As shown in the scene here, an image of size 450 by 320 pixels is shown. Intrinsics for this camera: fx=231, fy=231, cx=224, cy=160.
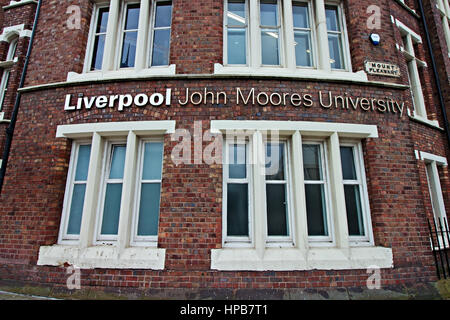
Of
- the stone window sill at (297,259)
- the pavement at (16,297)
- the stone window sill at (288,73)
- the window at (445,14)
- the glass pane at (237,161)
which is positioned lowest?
the pavement at (16,297)

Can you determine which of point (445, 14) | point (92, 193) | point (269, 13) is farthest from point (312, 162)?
point (445, 14)

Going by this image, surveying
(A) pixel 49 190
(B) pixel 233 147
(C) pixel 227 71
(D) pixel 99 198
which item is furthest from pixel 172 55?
(A) pixel 49 190

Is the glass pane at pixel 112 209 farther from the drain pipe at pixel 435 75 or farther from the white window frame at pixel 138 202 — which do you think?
Answer: the drain pipe at pixel 435 75

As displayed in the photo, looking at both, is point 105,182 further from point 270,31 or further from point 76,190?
point 270,31

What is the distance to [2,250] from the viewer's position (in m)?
4.54

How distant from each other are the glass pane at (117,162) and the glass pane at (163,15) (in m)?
3.13

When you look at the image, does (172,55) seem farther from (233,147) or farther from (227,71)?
(233,147)

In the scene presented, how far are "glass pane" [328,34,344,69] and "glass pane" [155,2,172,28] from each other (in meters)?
3.95

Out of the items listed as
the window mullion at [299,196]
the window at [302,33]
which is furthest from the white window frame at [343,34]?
the window mullion at [299,196]

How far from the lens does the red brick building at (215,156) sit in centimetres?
415

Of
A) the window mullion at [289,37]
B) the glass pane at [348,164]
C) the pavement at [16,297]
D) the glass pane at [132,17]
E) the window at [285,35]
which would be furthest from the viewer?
the glass pane at [132,17]

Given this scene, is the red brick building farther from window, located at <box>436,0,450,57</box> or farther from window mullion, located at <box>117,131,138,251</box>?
window, located at <box>436,0,450,57</box>

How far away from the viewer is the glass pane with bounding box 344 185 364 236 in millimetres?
4652

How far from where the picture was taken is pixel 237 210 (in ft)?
14.8
